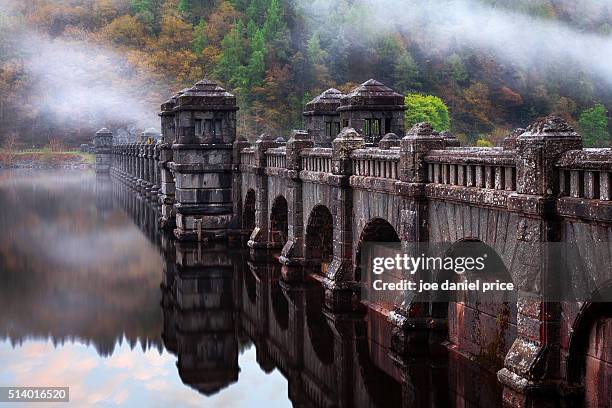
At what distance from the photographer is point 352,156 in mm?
19516

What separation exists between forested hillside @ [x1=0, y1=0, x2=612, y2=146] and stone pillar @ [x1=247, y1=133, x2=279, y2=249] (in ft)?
226

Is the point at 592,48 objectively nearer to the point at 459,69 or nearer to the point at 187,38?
the point at 459,69

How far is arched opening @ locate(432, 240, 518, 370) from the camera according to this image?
46.2 ft

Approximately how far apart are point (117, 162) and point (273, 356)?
71048 mm

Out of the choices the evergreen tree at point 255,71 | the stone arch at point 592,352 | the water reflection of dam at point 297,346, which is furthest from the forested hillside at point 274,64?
the stone arch at point 592,352

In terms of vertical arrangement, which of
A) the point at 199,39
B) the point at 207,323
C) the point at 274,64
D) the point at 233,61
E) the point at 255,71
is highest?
the point at 199,39

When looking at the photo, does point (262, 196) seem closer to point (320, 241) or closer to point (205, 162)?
point (205, 162)

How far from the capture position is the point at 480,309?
14898mm

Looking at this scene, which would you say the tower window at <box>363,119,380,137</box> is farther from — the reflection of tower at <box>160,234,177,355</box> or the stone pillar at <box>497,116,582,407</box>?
the stone pillar at <box>497,116,582,407</box>

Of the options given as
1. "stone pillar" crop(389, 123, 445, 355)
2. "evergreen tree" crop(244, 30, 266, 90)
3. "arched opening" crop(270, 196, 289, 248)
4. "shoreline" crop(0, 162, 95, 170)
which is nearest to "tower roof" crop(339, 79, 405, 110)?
"arched opening" crop(270, 196, 289, 248)

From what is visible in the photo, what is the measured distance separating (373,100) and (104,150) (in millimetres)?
70550

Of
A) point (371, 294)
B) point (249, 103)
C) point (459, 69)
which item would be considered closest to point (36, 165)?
point (249, 103)

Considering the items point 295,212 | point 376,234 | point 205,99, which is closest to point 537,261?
point 376,234

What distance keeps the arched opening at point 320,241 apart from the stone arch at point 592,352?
1226 cm
